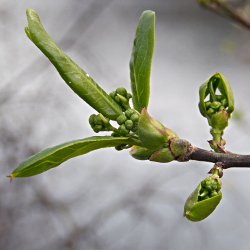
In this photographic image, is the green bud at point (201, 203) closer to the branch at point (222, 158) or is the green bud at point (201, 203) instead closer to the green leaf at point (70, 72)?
the branch at point (222, 158)

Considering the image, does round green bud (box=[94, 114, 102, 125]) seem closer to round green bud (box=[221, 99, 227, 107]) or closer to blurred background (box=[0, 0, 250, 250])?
round green bud (box=[221, 99, 227, 107])

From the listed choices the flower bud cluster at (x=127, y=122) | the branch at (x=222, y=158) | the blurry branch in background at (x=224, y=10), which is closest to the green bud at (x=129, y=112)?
the flower bud cluster at (x=127, y=122)

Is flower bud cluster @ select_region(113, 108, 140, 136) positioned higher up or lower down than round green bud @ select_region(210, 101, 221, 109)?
lower down

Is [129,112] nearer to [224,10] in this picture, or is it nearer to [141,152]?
[141,152]

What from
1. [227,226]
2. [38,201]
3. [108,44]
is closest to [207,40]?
[108,44]

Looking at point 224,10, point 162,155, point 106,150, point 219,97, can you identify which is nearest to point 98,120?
point 162,155

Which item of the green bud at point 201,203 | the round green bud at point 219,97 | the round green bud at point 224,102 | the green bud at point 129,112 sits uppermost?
the round green bud at point 219,97

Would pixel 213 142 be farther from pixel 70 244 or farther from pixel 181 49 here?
pixel 181 49

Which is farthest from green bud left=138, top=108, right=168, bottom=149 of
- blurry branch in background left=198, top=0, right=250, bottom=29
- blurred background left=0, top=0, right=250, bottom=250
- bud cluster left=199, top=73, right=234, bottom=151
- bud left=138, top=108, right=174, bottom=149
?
blurred background left=0, top=0, right=250, bottom=250
